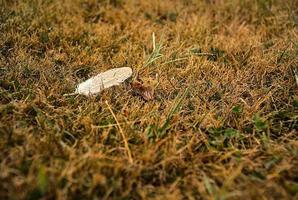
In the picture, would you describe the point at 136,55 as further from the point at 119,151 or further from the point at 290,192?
the point at 290,192

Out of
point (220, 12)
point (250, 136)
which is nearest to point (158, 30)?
point (220, 12)

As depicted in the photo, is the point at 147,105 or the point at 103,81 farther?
the point at 103,81

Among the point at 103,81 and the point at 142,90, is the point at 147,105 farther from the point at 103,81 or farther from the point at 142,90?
the point at 103,81

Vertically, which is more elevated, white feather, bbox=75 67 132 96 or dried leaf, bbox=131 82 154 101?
white feather, bbox=75 67 132 96

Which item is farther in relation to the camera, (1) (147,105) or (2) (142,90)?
(2) (142,90)

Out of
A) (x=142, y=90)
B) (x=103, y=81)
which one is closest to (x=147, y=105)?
(x=142, y=90)
